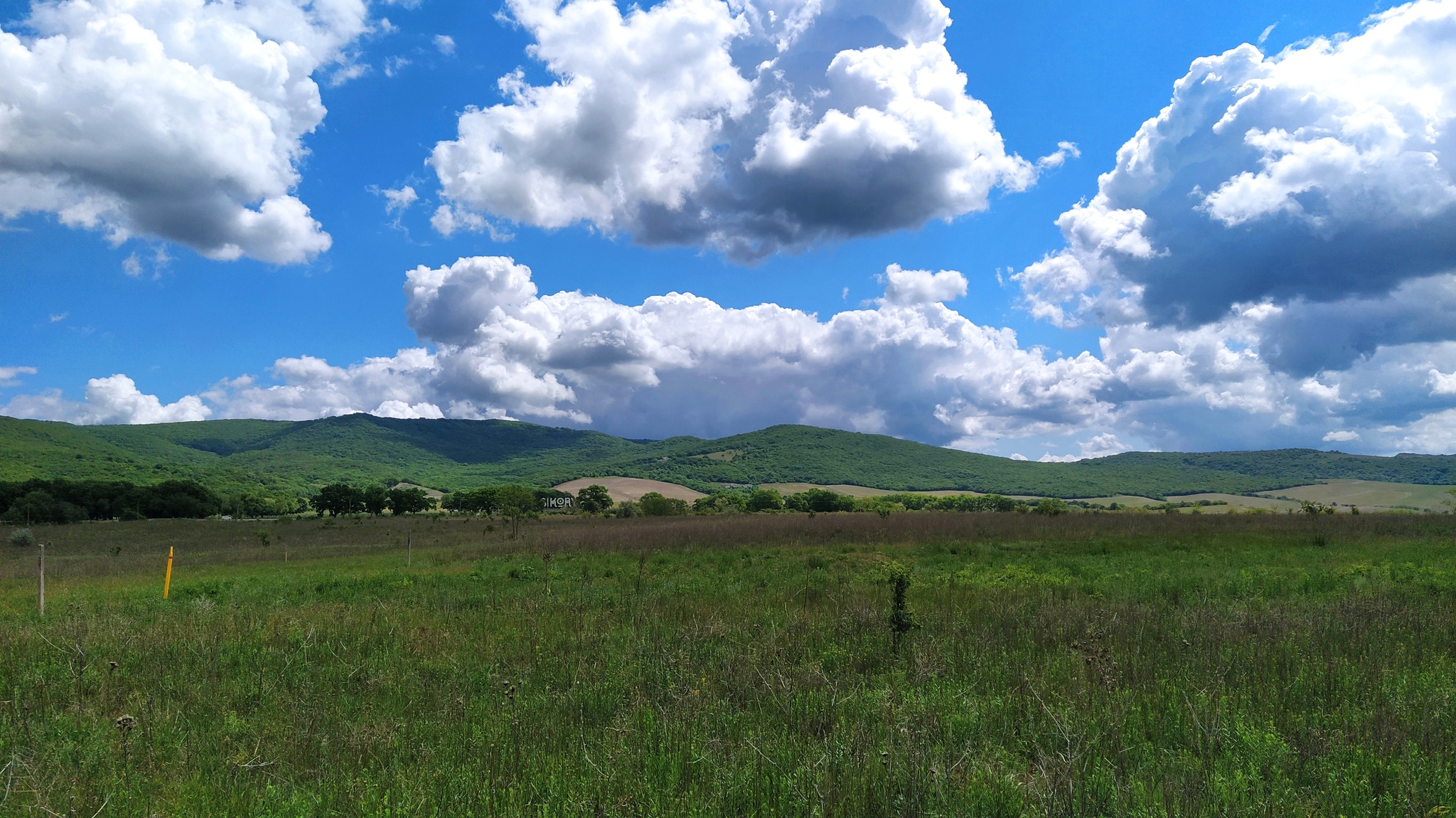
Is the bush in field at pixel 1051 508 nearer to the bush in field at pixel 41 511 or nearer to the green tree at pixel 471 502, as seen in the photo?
the green tree at pixel 471 502

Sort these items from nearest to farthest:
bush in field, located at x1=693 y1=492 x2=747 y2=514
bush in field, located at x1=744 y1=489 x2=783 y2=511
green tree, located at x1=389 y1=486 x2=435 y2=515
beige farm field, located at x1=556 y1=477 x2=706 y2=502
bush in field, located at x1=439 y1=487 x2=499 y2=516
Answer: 1. bush in field, located at x1=693 y1=492 x2=747 y2=514
2. bush in field, located at x1=439 y1=487 x2=499 y2=516
3. bush in field, located at x1=744 y1=489 x2=783 y2=511
4. green tree, located at x1=389 y1=486 x2=435 y2=515
5. beige farm field, located at x1=556 y1=477 x2=706 y2=502

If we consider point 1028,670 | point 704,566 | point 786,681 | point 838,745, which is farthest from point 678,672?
point 704,566

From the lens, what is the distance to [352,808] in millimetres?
4551

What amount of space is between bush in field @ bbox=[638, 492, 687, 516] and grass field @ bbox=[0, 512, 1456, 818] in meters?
49.1

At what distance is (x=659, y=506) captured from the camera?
67.1m

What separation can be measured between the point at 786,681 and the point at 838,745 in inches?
63.0

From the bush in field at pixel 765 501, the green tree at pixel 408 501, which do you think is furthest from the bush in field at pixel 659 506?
the green tree at pixel 408 501

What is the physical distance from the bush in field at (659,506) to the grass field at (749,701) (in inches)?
1932

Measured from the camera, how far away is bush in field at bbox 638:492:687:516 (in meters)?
64.0

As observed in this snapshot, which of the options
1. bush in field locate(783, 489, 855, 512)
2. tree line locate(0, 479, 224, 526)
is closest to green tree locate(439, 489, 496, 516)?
tree line locate(0, 479, 224, 526)

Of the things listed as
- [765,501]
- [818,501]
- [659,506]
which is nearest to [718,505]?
[659,506]

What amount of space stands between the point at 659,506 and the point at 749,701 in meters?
61.5

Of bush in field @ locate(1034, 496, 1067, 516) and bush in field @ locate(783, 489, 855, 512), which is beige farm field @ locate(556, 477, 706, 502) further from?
bush in field @ locate(1034, 496, 1067, 516)

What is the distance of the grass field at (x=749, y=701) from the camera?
4.55 metres
